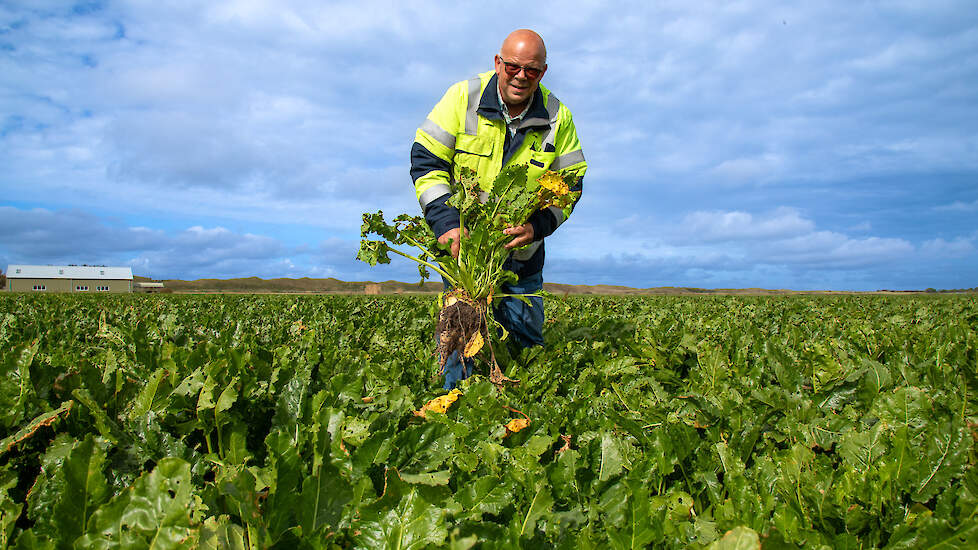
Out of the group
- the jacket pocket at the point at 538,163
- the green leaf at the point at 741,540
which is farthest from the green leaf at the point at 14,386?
the jacket pocket at the point at 538,163

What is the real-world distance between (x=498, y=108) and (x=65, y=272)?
89941 mm

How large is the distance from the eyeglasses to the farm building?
8437cm

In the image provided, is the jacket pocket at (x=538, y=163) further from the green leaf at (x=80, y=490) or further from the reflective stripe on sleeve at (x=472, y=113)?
the green leaf at (x=80, y=490)

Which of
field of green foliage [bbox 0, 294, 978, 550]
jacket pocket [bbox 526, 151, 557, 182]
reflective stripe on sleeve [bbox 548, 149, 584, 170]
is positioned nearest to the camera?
field of green foliage [bbox 0, 294, 978, 550]

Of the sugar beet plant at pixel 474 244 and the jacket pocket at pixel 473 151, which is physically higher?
the jacket pocket at pixel 473 151

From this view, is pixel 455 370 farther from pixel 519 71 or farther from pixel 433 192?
pixel 519 71

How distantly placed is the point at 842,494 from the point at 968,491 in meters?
0.41

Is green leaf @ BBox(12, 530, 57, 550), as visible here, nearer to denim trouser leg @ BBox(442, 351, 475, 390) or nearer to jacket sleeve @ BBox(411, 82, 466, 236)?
denim trouser leg @ BBox(442, 351, 475, 390)

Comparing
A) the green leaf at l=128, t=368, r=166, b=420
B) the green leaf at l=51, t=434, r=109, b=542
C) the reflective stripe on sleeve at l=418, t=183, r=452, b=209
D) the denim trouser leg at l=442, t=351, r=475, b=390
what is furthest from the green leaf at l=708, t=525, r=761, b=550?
the reflective stripe on sleeve at l=418, t=183, r=452, b=209

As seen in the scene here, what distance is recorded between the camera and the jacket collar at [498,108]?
4.38 m

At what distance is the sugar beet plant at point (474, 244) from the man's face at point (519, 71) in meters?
0.76

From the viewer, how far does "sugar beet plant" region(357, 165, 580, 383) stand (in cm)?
380

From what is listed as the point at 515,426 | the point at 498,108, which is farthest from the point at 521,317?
the point at 515,426

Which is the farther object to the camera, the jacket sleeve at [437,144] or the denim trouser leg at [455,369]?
the jacket sleeve at [437,144]
